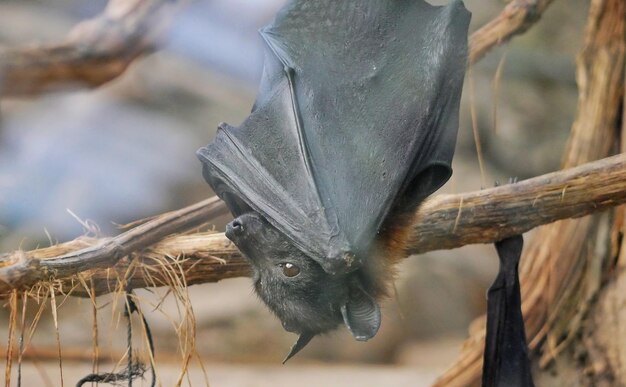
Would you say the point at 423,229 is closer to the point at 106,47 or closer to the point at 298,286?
the point at 298,286

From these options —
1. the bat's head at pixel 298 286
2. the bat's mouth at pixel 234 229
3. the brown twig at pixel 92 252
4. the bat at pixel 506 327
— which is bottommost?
the bat at pixel 506 327

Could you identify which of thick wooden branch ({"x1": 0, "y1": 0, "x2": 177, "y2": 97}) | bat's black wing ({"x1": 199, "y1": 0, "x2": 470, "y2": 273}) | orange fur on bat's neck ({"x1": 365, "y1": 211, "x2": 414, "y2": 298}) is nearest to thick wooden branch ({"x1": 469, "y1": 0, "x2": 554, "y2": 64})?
bat's black wing ({"x1": 199, "y1": 0, "x2": 470, "y2": 273})

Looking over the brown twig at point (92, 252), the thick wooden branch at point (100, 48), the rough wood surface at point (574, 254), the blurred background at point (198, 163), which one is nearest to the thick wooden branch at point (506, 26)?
the blurred background at point (198, 163)

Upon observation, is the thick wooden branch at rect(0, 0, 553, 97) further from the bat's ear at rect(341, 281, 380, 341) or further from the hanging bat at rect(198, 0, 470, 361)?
the bat's ear at rect(341, 281, 380, 341)

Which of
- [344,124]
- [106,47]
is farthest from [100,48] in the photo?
[344,124]

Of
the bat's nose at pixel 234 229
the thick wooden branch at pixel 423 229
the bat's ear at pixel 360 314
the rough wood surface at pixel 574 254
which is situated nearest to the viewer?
the bat's ear at pixel 360 314

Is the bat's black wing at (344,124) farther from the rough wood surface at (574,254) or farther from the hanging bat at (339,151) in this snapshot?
the rough wood surface at (574,254)
